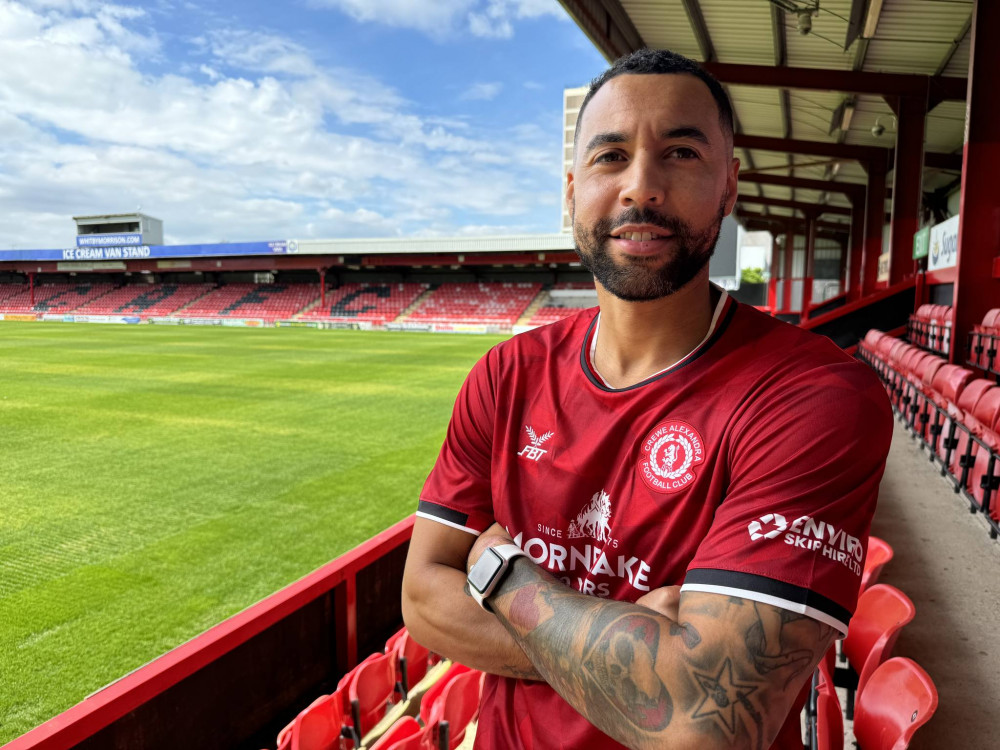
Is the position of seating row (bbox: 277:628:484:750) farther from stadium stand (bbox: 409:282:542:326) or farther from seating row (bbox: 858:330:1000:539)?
stadium stand (bbox: 409:282:542:326)

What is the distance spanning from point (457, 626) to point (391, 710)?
1.91m

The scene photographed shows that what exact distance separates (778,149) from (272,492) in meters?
14.2

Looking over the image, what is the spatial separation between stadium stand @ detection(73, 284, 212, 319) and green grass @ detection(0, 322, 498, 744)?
3301cm

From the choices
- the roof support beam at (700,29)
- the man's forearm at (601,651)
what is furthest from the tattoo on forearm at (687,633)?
the roof support beam at (700,29)

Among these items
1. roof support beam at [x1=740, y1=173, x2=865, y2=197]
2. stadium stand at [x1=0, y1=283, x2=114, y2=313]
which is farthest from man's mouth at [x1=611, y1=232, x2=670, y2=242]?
stadium stand at [x1=0, y1=283, x2=114, y2=313]

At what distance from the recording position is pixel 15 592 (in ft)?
15.0

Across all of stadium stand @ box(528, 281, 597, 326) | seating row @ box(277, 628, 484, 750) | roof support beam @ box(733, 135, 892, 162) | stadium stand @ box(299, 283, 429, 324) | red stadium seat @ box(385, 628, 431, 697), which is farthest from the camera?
stadium stand @ box(299, 283, 429, 324)

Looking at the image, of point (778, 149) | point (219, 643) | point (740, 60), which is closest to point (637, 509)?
point (219, 643)

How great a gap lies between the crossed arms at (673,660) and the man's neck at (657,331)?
1.58ft

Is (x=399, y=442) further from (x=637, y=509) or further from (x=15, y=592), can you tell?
(x=637, y=509)

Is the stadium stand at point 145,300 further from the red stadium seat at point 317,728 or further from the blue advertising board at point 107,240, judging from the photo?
the red stadium seat at point 317,728

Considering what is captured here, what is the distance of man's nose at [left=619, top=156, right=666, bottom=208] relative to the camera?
1.38m

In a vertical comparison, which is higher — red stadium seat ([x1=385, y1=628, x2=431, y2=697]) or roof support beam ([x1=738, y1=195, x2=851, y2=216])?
roof support beam ([x1=738, y1=195, x2=851, y2=216])

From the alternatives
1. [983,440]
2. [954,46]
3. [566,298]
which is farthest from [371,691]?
[566,298]
